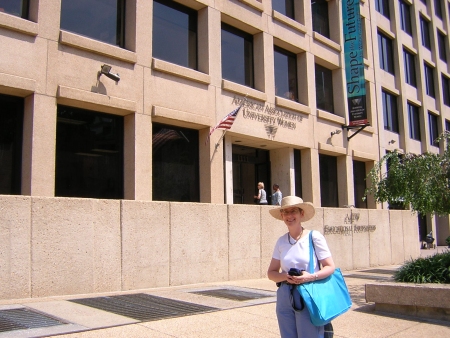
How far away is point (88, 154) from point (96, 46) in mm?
2629

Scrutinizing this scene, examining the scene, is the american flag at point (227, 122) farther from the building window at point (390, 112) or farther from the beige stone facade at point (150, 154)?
the building window at point (390, 112)

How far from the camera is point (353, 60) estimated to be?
68.4 ft

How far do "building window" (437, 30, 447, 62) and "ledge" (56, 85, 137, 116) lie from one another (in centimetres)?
2739

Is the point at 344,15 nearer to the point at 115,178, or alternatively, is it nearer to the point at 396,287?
the point at 115,178

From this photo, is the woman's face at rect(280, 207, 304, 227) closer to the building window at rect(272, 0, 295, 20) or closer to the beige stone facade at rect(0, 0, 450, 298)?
the beige stone facade at rect(0, 0, 450, 298)

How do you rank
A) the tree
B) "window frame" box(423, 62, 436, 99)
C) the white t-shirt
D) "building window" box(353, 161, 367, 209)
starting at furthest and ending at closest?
"window frame" box(423, 62, 436, 99) < "building window" box(353, 161, 367, 209) < the tree < the white t-shirt

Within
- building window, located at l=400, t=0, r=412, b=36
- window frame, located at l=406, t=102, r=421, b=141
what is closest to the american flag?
window frame, located at l=406, t=102, r=421, b=141

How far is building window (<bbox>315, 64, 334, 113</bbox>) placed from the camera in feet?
66.6

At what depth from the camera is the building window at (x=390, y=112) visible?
83.7ft

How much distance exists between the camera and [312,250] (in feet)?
14.0

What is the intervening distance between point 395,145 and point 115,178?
17160mm

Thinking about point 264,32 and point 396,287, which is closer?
point 396,287

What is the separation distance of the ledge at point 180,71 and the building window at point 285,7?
18.1ft

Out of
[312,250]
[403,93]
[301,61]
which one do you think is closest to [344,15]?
[301,61]
